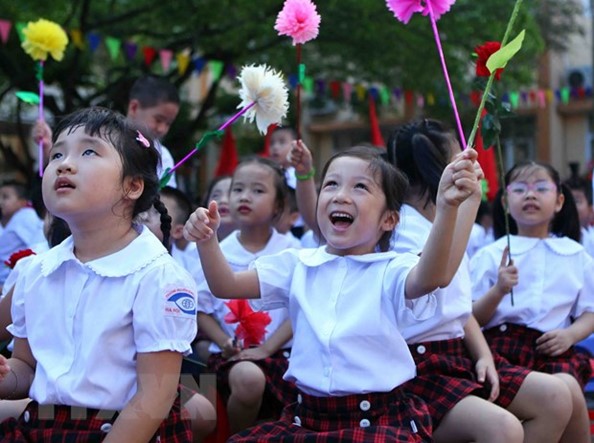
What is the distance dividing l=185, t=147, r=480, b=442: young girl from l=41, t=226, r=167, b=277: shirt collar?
149mm

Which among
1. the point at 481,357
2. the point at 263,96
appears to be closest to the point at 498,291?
the point at 481,357

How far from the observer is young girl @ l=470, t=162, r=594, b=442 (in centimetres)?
316

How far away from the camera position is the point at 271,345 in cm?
311

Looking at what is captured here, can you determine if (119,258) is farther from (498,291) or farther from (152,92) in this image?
(152,92)

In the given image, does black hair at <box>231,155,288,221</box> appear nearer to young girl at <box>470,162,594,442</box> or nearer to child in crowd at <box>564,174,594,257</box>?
young girl at <box>470,162,594,442</box>

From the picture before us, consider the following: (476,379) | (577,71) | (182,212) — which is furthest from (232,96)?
(476,379)

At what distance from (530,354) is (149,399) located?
5.63 ft

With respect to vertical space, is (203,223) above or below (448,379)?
above

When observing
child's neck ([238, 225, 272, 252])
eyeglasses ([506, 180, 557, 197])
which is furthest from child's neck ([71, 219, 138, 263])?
eyeglasses ([506, 180, 557, 197])

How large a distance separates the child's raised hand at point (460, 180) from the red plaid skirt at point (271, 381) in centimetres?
109

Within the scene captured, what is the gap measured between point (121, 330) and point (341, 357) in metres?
0.59

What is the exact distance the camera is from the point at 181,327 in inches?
81.1

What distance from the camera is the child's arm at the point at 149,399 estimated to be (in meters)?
1.97

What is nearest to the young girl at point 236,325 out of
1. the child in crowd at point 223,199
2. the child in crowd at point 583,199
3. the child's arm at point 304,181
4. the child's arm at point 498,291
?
the child's arm at point 304,181
